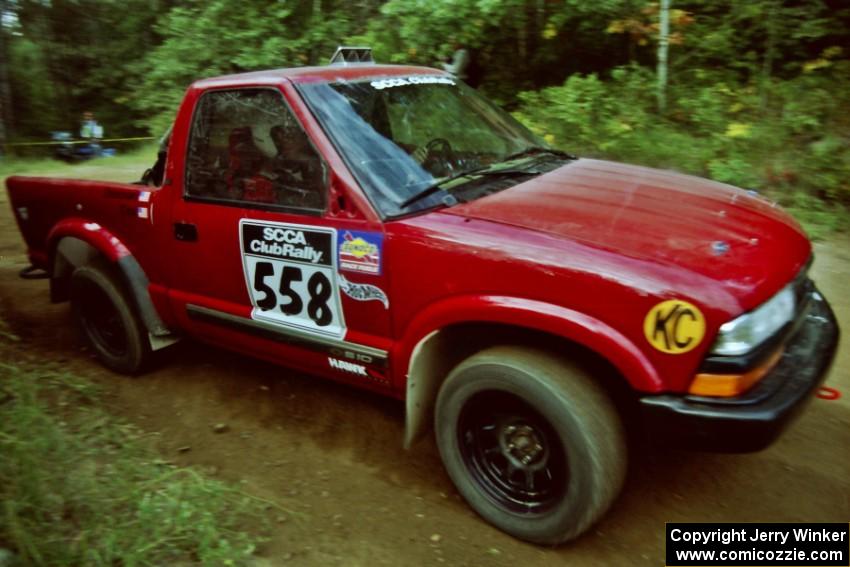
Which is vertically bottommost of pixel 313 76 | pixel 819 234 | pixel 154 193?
pixel 819 234

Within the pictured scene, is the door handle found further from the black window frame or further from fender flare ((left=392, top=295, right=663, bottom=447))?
fender flare ((left=392, top=295, right=663, bottom=447))

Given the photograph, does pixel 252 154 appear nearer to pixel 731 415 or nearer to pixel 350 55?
pixel 350 55

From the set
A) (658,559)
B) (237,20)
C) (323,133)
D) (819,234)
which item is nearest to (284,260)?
(323,133)

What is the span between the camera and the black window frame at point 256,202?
3.01m

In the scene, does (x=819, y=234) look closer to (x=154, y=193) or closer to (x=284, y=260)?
(x=284, y=260)

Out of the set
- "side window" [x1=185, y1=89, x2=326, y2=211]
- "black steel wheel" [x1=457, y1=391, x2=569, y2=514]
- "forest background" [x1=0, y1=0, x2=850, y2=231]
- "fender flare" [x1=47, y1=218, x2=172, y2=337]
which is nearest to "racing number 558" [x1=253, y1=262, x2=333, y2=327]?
"side window" [x1=185, y1=89, x2=326, y2=211]

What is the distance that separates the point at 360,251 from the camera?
2879mm

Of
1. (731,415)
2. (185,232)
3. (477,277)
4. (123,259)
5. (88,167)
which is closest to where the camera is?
(731,415)

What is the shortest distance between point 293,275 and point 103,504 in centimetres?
125

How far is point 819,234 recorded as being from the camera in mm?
5766

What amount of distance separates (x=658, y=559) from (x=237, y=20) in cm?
1244

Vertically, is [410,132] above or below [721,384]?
above

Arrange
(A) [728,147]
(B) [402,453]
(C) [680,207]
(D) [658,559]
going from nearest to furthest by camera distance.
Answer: (D) [658,559], (C) [680,207], (B) [402,453], (A) [728,147]

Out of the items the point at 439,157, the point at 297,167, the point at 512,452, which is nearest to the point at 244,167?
the point at 297,167
